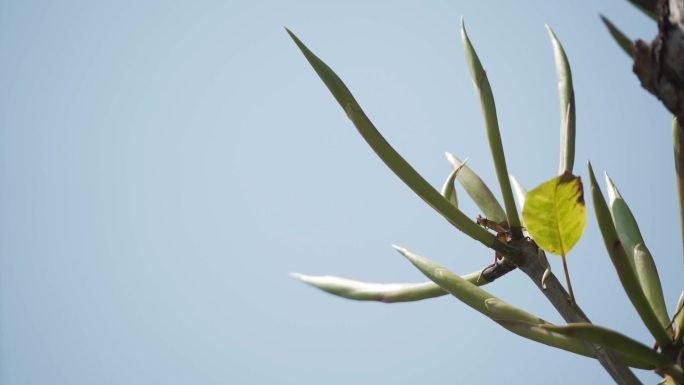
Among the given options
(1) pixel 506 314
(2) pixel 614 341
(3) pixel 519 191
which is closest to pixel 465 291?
(1) pixel 506 314

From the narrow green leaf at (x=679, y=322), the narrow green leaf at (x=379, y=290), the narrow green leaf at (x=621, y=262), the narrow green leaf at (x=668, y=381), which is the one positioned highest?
the narrow green leaf at (x=379, y=290)

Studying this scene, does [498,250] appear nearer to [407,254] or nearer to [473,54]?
[407,254]

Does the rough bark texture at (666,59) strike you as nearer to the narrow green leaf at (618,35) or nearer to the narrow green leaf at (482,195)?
the narrow green leaf at (618,35)

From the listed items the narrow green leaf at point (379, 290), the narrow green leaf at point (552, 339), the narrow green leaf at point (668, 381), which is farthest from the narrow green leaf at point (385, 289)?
the narrow green leaf at point (668, 381)

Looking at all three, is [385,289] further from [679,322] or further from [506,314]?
[679,322]

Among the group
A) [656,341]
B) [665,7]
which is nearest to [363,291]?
[656,341]

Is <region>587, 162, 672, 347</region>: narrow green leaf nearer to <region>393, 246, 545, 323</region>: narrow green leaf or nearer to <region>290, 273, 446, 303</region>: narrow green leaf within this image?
<region>393, 246, 545, 323</region>: narrow green leaf
